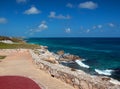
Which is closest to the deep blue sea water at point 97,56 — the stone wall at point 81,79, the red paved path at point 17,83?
the stone wall at point 81,79

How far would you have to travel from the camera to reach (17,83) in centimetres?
1299

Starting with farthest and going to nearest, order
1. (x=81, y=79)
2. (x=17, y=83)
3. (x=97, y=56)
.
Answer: (x=97, y=56) → (x=17, y=83) → (x=81, y=79)

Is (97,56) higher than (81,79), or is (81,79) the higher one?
(81,79)

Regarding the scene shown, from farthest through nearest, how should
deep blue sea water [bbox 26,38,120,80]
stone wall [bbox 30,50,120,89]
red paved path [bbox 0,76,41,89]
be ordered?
deep blue sea water [bbox 26,38,120,80] → red paved path [bbox 0,76,41,89] → stone wall [bbox 30,50,120,89]

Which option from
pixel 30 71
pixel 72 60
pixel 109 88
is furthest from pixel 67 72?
pixel 72 60

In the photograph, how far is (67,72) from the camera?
13.2 m

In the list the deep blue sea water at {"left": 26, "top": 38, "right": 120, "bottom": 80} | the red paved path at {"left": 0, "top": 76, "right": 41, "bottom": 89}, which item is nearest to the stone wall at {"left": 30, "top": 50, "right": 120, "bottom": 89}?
the red paved path at {"left": 0, "top": 76, "right": 41, "bottom": 89}

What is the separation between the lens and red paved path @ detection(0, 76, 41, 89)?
1208 centimetres

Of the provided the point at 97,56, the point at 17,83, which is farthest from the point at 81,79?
the point at 97,56

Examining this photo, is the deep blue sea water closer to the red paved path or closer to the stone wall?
the stone wall

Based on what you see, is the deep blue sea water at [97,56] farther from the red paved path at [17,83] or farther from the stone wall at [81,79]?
the red paved path at [17,83]

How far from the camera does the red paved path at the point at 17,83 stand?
39.6 feet

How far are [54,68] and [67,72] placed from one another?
6.10ft

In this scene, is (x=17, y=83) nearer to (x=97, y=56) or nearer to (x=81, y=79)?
(x=81, y=79)
